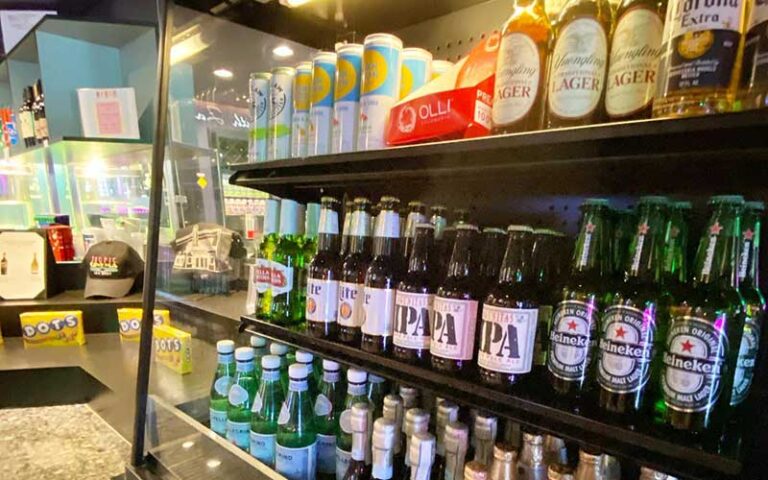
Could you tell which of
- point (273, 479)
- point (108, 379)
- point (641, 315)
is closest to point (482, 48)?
point (641, 315)

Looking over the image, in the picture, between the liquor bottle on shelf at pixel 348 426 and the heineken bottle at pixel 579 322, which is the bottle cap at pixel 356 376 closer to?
the liquor bottle on shelf at pixel 348 426

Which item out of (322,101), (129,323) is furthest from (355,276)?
(129,323)

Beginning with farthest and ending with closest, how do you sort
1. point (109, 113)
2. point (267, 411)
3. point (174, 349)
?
1. point (109, 113)
2. point (174, 349)
3. point (267, 411)

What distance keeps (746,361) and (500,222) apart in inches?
21.8

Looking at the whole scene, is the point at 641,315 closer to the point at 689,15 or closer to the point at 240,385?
the point at 689,15

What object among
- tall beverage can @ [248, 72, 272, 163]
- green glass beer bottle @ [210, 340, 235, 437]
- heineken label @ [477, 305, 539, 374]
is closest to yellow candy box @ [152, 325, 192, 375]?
green glass beer bottle @ [210, 340, 235, 437]

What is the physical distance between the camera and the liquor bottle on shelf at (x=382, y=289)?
89cm

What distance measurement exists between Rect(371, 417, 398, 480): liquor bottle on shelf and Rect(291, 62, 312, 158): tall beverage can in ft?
2.12

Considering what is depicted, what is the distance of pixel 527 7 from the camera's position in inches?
28.1

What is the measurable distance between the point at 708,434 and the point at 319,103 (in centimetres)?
93

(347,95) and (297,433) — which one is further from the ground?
(347,95)

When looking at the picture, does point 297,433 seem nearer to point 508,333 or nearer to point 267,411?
point 267,411

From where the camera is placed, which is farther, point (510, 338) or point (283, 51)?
point (283, 51)

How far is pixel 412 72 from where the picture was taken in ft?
3.10
